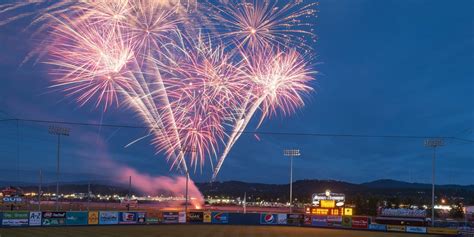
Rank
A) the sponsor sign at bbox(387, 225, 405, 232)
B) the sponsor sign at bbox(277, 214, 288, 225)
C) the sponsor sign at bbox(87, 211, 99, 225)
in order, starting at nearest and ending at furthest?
the sponsor sign at bbox(87, 211, 99, 225) → the sponsor sign at bbox(387, 225, 405, 232) → the sponsor sign at bbox(277, 214, 288, 225)

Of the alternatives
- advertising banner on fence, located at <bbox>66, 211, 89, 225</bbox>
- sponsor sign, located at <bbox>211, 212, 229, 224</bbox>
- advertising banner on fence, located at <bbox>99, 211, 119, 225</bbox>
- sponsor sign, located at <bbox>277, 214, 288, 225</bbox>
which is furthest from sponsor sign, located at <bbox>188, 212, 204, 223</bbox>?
advertising banner on fence, located at <bbox>66, 211, 89, 225</bbox>

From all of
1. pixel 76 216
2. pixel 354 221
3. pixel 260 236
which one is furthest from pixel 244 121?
pixel 354 221

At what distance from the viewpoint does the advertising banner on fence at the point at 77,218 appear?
4828cm

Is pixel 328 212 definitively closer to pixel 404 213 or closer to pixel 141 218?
pixel 404 213

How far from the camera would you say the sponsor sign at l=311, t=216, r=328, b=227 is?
60062 millimetres

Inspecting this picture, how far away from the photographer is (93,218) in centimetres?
5000

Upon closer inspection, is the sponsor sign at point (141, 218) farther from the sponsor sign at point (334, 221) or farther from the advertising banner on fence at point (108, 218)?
the sponsor sign at point (334, 221)

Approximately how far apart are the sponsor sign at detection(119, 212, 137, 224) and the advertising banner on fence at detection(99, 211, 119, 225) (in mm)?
408

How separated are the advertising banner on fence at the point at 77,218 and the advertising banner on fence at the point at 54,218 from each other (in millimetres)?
446

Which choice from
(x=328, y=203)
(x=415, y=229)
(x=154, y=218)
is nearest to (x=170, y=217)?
(x=154, y=218)

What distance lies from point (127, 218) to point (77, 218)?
538 centimetres

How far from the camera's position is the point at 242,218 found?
2354 inches

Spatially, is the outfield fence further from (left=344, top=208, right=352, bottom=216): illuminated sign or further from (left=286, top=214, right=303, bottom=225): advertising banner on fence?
(left=344, top=208, right=352, bottom=216): illuminated sign

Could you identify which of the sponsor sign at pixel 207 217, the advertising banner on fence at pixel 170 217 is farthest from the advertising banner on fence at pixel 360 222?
the advertising banner on fence at pixel 170 217
